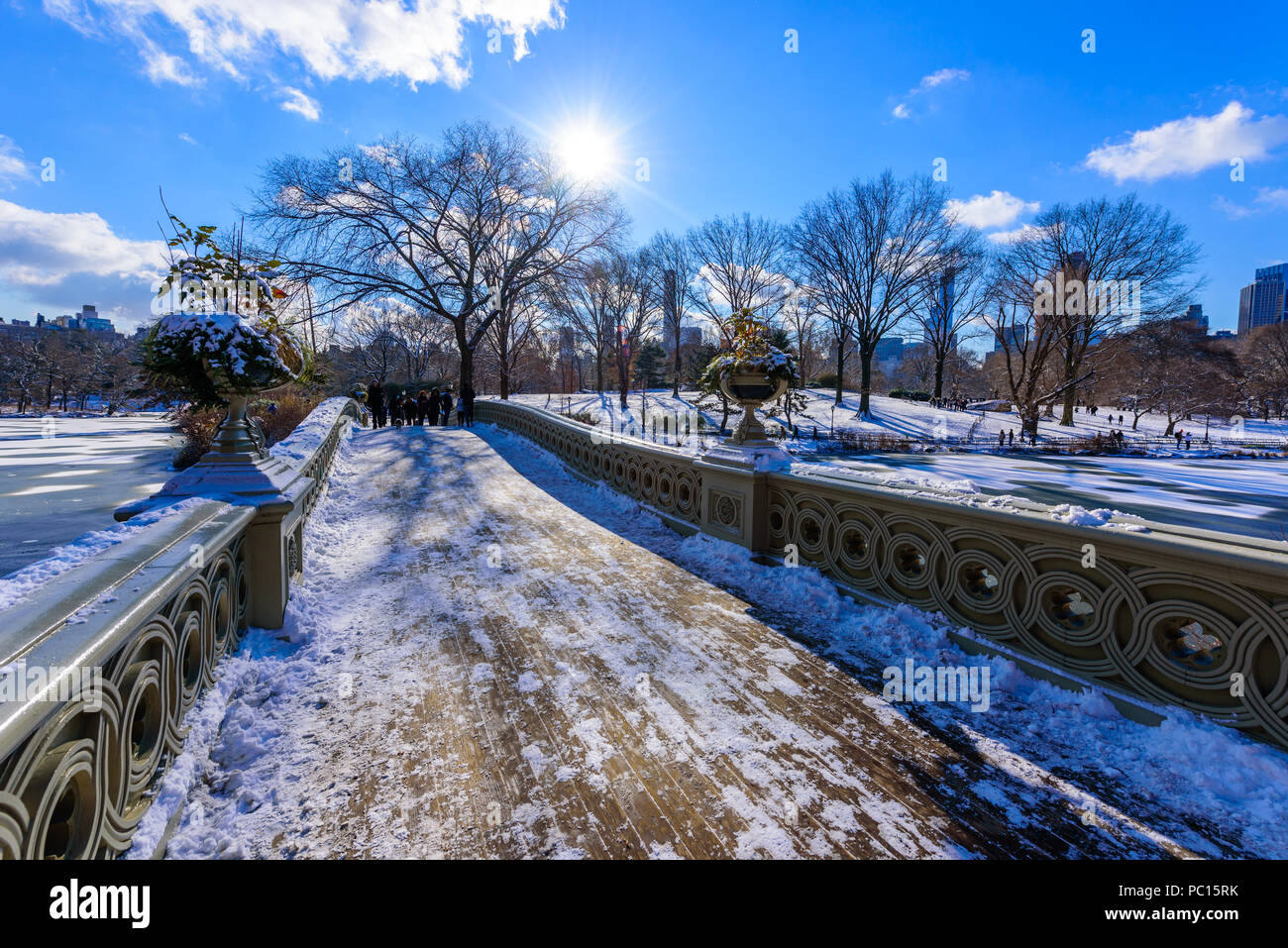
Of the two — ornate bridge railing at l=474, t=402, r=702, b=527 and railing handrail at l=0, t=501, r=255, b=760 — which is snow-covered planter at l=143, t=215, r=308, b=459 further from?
ornate bridge railing at l=474, t=402, r=702, b=527

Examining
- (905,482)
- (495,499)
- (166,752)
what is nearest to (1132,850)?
(905,482)

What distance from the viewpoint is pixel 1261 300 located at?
90.6 m

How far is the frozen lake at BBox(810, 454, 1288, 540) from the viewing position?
373 inches

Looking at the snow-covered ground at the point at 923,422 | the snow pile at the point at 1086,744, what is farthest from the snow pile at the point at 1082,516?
the snow-covered ground at the point at 923,422

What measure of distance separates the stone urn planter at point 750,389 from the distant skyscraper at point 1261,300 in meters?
111

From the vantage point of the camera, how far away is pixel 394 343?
57250mm

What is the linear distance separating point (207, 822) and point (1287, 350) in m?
70.7

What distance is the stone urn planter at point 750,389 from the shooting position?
6445 millimetres

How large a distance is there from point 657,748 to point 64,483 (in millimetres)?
10893

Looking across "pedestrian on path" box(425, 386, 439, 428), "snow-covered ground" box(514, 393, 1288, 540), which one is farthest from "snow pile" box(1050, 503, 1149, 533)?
"pedestrian on path" box(425, 386, 439, 428)

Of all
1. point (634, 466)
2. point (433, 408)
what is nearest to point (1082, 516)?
point (634, 466)

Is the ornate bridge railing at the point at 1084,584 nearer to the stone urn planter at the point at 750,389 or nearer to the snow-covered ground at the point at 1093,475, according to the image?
the snow-covered ground at the point at 1093,475

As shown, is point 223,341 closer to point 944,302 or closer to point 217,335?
point 217,335
